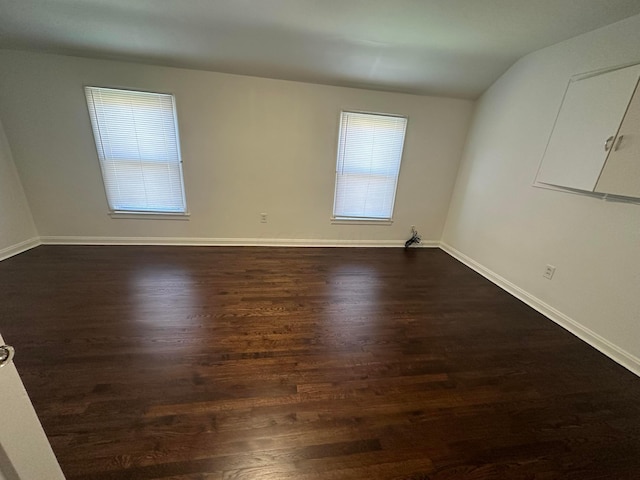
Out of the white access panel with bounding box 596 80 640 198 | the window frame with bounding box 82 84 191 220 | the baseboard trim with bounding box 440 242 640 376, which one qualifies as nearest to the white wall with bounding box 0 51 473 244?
the window frame with bounding box 82 84 191 220

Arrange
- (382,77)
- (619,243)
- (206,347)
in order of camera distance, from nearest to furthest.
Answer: (206,347) → (619,243) → (382,77)

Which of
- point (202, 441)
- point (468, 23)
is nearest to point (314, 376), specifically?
point (202, 441)

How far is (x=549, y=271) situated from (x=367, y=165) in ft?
7.52

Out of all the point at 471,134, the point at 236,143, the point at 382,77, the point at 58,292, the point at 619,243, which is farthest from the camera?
the point at 471,134

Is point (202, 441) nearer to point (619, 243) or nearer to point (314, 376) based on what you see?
point (314, 376)

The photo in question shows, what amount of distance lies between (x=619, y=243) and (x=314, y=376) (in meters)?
2.48

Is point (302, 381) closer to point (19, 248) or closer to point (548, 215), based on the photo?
point (548, 215)

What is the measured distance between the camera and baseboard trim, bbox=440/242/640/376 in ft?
6.32

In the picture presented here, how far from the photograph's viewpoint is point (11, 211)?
293cm

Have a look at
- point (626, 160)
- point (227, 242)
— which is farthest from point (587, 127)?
point (227, 242)

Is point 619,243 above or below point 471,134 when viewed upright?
below

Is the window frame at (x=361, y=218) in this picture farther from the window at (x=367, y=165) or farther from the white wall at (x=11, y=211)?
the white wall at (x=11, y=211)

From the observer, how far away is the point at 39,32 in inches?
94.6

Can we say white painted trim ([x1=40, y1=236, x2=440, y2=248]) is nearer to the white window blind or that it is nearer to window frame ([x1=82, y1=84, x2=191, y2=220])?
window frame ([x1=82, y1=84, x2=191, y2=220])
